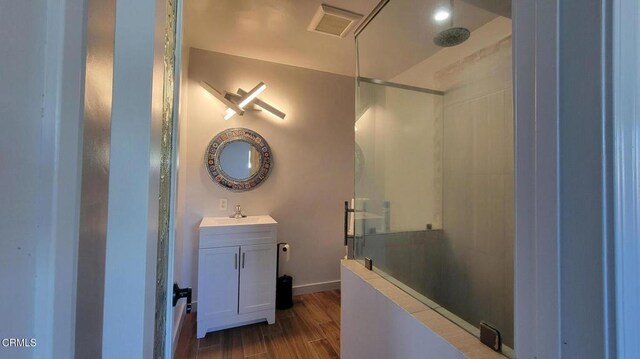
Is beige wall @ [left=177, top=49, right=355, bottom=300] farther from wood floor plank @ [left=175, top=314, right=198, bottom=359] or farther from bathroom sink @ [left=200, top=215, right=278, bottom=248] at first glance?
wood floor plank @ [left=175, top=314, right=198, bottom=359]

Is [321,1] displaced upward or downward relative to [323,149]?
upward

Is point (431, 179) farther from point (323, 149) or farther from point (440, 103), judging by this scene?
point (323, 149)

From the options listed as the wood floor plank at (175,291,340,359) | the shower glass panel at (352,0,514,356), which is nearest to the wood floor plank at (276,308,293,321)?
the wood floor plank at (175,291,340,359)

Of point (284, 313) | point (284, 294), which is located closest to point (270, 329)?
point (284, 313)

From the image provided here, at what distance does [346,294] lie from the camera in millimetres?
1479

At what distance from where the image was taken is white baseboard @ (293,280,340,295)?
2664mm

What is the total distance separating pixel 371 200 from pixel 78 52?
1734 mm

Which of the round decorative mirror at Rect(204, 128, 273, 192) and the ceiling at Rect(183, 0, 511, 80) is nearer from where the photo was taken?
the ceiling at Rect(183, 0, 511, 80)

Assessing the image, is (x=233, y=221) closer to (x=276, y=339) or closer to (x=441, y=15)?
(x=276, y=339)

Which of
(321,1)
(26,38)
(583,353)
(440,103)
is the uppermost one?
(321,1)

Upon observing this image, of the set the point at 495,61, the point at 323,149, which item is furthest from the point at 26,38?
the point at 323,149

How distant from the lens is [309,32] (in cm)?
202

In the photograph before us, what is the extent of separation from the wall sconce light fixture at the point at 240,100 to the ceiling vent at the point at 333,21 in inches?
26.9

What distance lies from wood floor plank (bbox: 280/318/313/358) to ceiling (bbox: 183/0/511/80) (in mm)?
2143
